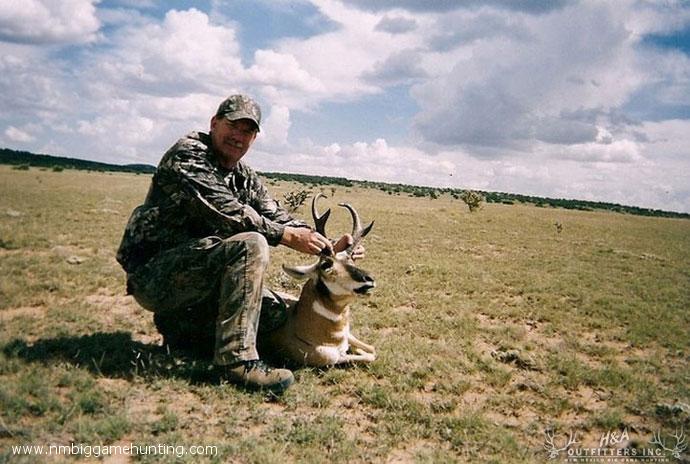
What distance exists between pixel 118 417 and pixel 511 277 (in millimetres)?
12510

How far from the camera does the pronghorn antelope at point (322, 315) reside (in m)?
5.64

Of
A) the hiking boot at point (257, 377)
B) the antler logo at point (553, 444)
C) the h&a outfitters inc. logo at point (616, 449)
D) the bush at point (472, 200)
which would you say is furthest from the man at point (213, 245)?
the bush at point (472, 200)

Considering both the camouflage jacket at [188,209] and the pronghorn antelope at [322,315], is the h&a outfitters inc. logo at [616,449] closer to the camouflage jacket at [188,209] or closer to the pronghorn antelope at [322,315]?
the pronghorn antelope at [322,315]

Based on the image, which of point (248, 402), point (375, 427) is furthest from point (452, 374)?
point (248, 402)

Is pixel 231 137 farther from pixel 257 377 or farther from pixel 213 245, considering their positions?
pixel 257 377

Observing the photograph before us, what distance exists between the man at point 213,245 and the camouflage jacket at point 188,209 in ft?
0.03

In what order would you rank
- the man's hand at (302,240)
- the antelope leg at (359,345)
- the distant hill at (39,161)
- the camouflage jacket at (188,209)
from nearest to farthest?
1. the camouflage jacket at (188,209)
2. the man's hand at (302,240)
3. the antelope leg at (359,345)
4. the distant hill at (39,161)

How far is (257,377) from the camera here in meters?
4.96

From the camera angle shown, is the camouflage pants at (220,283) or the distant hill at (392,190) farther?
the distant hill at (392,190)

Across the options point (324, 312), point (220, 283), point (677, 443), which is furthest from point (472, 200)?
point (220, 283)

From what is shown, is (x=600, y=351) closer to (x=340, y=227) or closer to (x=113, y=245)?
(x=113, y=245)

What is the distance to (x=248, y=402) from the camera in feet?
15.7

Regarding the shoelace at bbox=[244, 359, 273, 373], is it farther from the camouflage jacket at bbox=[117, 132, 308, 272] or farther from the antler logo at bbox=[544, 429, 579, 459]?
the antler logo at bbox=[544, 429, 579, 459]

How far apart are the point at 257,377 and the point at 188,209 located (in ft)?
6.39
